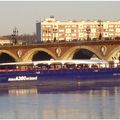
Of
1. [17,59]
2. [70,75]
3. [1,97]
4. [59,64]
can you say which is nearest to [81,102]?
[1,97]

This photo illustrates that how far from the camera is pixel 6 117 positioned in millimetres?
45062

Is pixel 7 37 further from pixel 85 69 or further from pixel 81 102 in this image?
pixel 81 102

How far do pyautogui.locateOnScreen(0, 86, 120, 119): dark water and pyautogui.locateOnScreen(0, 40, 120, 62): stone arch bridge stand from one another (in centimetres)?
2138

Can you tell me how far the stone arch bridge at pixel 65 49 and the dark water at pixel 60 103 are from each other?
70.1 ft

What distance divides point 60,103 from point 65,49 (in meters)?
40.0

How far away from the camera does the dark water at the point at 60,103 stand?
46.5m

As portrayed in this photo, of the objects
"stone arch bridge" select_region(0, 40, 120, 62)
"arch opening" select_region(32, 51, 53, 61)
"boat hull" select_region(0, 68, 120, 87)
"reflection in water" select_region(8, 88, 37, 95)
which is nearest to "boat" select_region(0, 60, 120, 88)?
"boat hull" select_region(0, 68, 120, 87)

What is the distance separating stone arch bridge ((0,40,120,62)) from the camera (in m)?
87.9

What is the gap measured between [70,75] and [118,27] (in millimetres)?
101863

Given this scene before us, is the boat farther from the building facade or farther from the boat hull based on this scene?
the building facade

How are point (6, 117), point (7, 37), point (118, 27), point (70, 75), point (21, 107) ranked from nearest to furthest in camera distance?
point (6, 117) → point (21, 107) → point (70, 75) → point (118, 27) → point (7, 37)

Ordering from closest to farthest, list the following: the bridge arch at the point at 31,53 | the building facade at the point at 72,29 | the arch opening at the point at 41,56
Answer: the bridge arch at the point at 31,53, the arch opening at the point at 41,56, the building facade at the point at 72,29

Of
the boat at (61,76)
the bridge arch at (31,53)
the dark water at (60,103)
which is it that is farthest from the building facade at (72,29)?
the dark water at (60,103)

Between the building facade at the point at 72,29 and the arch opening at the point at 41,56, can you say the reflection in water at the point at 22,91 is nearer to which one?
the arch opening at the point at 41,56
